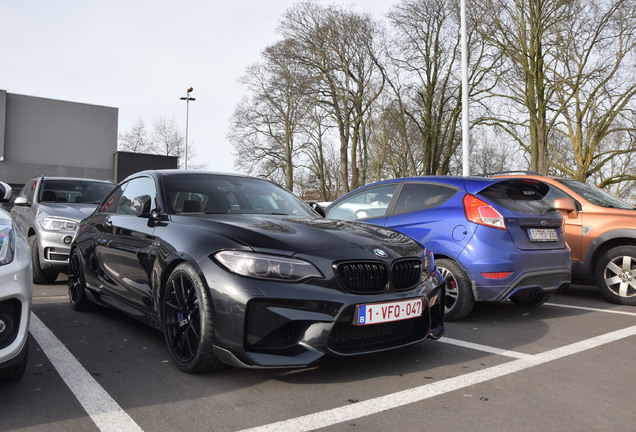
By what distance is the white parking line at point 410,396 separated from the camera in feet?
9.37

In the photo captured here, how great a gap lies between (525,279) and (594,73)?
58.4 feet

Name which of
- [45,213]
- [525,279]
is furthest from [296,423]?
[45,213]

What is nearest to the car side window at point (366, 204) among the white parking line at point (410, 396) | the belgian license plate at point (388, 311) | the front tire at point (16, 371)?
the white parking line at point (410, 396)

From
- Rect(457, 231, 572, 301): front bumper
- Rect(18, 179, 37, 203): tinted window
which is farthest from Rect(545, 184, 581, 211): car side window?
Rect(18, 179, 37, 203): tinted window

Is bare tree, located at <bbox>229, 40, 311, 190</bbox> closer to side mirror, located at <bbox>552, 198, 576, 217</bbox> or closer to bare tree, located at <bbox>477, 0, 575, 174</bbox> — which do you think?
bare tree, located at <bbox>477, 0, 575, 174</bbox>

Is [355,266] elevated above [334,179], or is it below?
below

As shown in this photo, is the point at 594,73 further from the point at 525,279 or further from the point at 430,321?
the point at 430,321

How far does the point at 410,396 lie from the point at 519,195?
3053 millimetres

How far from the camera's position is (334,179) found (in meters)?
44.6

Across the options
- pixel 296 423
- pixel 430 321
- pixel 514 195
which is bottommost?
pixel 296 423

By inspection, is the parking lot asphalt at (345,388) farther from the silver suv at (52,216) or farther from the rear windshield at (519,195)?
the silver suv at (52,216)

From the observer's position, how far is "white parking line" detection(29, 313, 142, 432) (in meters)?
2.85

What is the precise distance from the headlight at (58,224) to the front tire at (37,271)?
28cm

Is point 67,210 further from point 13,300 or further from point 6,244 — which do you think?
point 13,300
